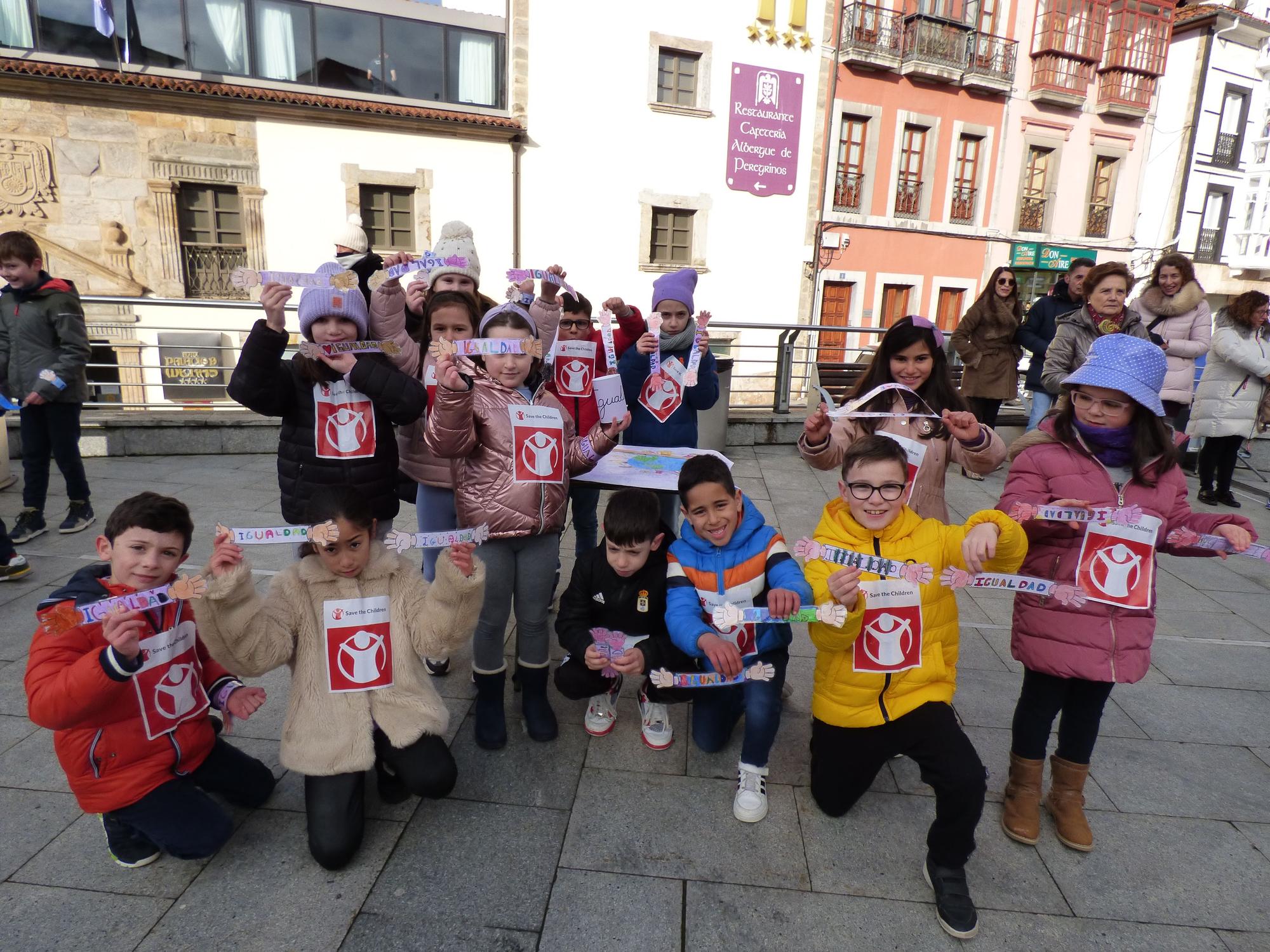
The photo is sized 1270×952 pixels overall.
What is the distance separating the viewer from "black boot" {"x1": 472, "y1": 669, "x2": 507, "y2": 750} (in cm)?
282

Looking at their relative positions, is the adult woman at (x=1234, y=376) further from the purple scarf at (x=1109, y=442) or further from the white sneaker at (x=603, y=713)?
the white sneaker at (x=603, y=713)

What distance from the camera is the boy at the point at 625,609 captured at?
8.82 feet

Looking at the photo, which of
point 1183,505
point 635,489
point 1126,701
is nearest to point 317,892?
point 635,489

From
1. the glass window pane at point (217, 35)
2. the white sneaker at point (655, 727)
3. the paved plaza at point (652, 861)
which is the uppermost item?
the glass window pane at point (217, 35)

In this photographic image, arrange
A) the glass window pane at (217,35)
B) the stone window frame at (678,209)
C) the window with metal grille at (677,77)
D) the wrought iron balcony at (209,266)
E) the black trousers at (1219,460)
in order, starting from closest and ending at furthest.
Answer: the black trousers at (1219,460)
the glass window pane at (217,35)
the wrought iron balcony at (209,266)
the window with metal grille at (677,77)
the stone window frame at (678,209)

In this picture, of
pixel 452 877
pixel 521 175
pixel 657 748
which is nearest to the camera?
pixel 452 877

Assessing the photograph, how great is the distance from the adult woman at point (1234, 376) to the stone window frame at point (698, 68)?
39.0ft

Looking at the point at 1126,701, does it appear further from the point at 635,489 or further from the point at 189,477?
the point at 189,477

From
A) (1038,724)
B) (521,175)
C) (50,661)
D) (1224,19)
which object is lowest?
(1038,724)

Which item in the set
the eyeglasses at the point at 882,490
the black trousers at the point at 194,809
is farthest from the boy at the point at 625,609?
the black trousers at the point at 194,809

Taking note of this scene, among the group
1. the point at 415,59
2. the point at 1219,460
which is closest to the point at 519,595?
the point at 1219,460

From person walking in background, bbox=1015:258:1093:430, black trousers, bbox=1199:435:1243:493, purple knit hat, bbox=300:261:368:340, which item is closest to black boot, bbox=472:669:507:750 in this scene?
purple knit hat, bbox=300:261:368:340

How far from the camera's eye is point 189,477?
6.57 metres

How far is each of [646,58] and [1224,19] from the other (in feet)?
57.9
